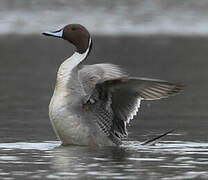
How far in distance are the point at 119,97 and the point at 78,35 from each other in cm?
89

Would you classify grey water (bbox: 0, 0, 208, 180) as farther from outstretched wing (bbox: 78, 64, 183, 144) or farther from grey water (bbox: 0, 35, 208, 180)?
outstretched wing (bbox: 78, 64, 183, 144)

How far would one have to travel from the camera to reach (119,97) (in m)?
10.8

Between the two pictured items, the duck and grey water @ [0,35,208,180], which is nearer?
grey water @ [0,35,208,180]

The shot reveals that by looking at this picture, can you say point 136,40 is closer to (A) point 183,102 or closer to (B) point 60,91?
(A) point 183,102

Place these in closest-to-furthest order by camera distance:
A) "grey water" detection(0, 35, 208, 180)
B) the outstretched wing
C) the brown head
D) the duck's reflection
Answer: "grey water" detection(0, 35, 208, 180) < the duck's reflection < the outstretched wing < the brown head

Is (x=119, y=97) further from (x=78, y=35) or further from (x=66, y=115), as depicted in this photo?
(x=78, y=35)

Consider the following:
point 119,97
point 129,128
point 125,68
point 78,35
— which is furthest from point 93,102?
point 125,68

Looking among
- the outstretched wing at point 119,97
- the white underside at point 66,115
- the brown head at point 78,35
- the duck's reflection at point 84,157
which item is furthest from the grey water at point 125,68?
the brown head at point 78,35

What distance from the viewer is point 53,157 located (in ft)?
32.7

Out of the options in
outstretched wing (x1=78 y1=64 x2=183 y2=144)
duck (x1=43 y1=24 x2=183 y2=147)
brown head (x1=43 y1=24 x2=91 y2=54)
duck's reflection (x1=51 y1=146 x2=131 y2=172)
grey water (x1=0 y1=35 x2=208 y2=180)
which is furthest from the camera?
brown head (x1=43 y1=24 x2=91 y2=54)

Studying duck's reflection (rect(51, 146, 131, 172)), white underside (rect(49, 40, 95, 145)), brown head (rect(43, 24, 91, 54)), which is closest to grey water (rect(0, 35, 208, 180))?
duck's reflection (rect(51, 146, 131, 172))

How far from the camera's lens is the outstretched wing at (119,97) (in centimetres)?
1037

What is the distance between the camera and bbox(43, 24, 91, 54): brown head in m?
11.1

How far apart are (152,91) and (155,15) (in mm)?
19587
